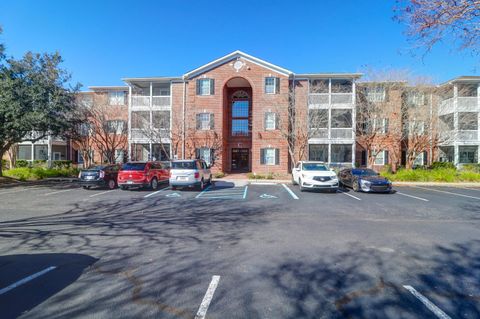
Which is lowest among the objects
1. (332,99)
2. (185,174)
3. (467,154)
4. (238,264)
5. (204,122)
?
(238,264)

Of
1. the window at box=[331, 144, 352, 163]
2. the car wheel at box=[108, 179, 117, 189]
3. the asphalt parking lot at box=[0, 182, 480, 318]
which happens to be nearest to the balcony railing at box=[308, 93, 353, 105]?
the window at box=[331, 144, 352, 163]

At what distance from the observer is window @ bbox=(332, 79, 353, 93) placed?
24959 mm

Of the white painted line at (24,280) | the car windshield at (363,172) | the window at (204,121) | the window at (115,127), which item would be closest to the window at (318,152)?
the window at (204,121)

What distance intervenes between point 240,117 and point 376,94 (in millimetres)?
13390

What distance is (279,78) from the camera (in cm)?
2481

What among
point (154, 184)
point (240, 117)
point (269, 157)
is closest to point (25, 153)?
point (240, 117)

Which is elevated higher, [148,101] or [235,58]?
[235,58]

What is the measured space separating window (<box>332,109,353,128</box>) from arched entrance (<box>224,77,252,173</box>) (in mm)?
8747

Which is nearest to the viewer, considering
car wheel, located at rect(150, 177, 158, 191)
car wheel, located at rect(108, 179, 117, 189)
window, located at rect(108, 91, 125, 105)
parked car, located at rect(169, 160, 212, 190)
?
parked car, located at rect(169, 160, 212, 190)

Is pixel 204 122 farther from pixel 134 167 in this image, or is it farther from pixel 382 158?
pixel 382 158

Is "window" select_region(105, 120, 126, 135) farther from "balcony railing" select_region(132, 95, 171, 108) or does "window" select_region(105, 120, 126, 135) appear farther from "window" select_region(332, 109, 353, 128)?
"window" select_region(332, 109, 353, 128)

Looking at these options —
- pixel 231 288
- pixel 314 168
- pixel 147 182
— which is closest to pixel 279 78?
pixel 314 168

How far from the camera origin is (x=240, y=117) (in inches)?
1092

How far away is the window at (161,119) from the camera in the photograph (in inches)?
957
